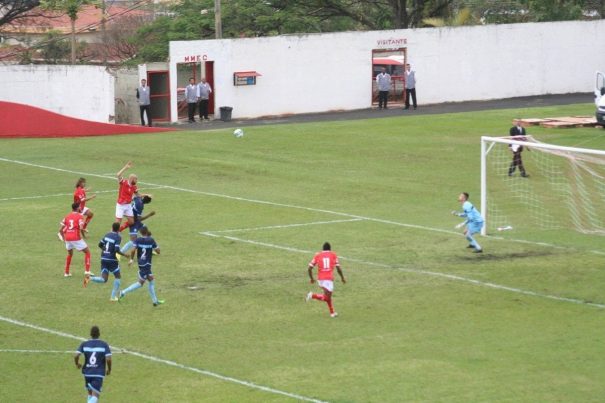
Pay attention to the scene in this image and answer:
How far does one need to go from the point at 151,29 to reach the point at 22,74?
1751 centimetres

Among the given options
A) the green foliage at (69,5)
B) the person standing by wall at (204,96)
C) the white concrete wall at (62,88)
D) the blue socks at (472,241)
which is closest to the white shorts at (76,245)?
the blue socks at (472,241)

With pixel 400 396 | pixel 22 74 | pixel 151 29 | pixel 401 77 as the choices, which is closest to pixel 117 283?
pixel 400 396

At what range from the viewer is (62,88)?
56000 millimetres

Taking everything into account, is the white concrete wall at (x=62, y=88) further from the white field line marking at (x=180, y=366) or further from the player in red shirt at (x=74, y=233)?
the white field line marking at (x=180, y=366)

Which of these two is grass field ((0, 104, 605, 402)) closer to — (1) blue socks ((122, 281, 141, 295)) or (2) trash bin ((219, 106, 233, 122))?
(1) blue socks ((122, 281, 141, 295))

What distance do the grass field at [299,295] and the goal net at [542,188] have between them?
810mm

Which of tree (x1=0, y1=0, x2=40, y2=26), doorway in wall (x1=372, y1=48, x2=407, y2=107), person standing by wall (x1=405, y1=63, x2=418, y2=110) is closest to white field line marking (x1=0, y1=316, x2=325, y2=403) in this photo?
person standing by wall (x1=405, y1=63, x2=418, y2=110)

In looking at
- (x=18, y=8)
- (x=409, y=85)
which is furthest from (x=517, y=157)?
(x=18, y=8)

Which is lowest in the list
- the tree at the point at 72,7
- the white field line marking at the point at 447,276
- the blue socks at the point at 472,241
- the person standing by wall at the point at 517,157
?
the white field line marking at the point at 447,276

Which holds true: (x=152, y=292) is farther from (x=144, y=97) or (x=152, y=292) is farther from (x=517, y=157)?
(x=144, y=97)

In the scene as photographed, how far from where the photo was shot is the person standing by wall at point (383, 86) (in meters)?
61.6

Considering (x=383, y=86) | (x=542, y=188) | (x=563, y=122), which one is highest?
(x=383, y=86)

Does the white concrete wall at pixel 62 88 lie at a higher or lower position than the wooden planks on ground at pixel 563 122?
higher

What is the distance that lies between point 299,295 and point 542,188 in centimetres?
1453
